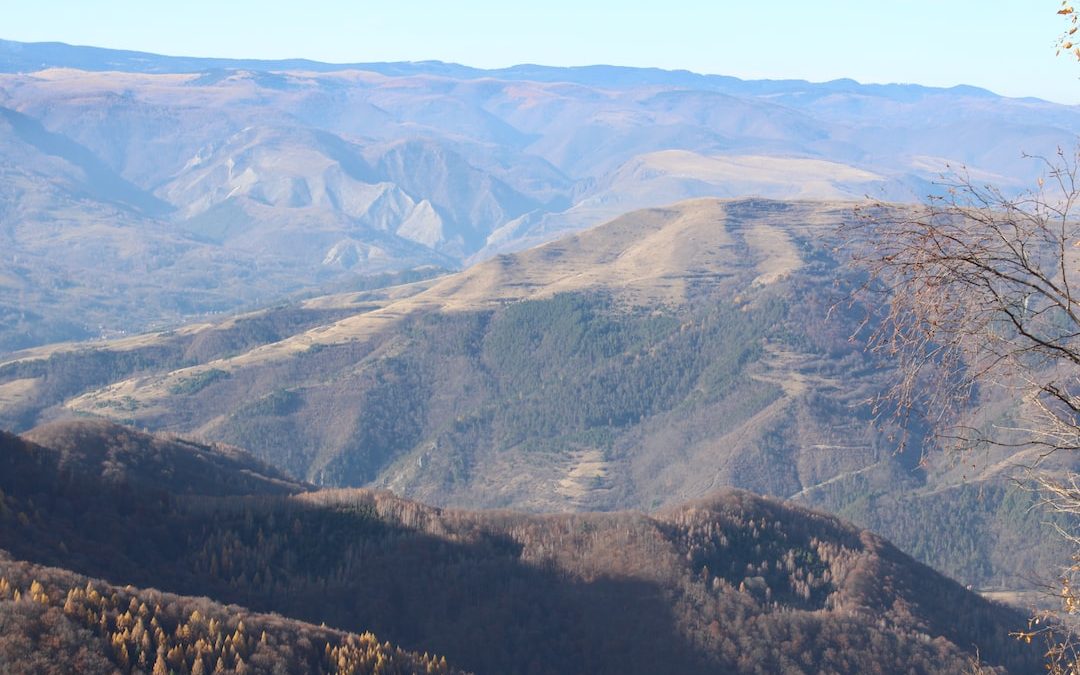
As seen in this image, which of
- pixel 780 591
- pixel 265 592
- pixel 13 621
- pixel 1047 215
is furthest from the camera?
pixel 780 591

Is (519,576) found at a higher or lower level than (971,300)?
lower

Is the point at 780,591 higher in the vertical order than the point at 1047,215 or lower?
lower

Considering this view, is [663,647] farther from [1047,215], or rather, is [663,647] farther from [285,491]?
[1047,215]

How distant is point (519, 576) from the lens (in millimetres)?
113125

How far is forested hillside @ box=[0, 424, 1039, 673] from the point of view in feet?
314

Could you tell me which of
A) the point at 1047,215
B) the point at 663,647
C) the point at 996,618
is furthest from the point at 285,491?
the point at 1047,215

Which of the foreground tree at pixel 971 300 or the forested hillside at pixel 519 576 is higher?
the foreground tree at pixel 971 300

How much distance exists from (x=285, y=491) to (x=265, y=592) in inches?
1957

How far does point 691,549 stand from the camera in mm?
122125

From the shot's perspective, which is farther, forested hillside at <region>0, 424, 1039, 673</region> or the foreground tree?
forested hillside at <region>0, 424, 1039, 673</region>

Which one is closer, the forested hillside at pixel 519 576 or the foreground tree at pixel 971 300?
the foreground tree at pixel 971 300

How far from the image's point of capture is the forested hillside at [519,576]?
9562cm

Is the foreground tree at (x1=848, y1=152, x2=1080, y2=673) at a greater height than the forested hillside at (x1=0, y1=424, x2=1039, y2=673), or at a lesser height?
greater

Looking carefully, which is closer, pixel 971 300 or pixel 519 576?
pixel 971 300
